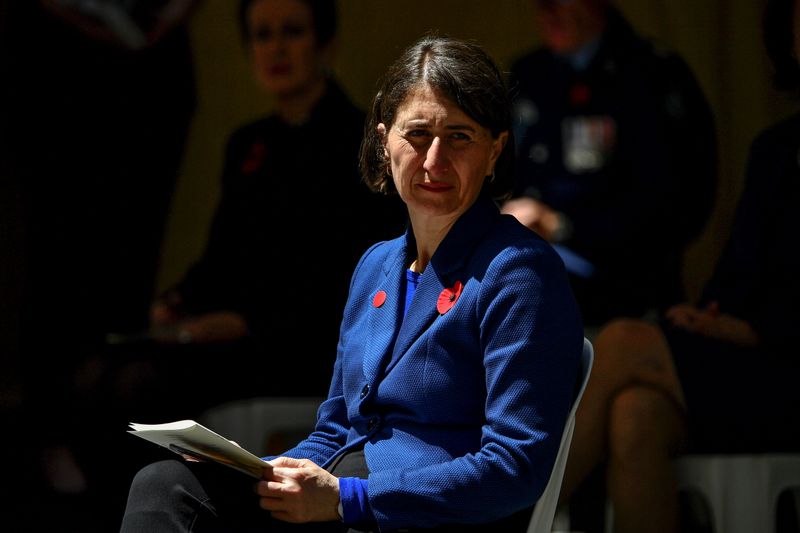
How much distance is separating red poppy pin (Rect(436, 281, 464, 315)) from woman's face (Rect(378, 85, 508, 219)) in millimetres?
165

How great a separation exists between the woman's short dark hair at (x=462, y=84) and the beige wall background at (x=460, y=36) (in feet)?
7.02

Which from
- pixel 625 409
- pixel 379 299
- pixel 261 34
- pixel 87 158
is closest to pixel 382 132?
pixel 379 299

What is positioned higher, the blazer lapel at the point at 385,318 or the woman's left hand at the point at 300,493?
the blazer lapel at the point at 385,318

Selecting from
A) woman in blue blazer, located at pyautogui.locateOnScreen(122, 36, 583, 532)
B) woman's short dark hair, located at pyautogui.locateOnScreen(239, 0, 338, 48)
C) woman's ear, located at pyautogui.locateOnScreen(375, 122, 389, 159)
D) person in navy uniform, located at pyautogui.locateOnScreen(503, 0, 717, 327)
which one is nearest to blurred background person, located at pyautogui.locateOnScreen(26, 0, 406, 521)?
woman's short dark hair, located at pyautogui.locateOnScreen(239, 0, 338, 48)

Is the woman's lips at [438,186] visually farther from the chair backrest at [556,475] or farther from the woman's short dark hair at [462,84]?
the chair backrest at [556,475]

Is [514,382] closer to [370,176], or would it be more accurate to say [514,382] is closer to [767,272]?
[370,176]

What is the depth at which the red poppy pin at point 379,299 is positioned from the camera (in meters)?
2.19

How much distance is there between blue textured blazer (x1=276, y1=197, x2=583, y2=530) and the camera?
1.86 m

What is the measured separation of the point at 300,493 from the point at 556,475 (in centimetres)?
45

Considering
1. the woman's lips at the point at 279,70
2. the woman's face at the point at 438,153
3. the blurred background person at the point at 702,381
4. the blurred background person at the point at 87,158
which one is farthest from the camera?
the blurred background person at the point at 87,158

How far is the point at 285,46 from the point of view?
15.8 ft

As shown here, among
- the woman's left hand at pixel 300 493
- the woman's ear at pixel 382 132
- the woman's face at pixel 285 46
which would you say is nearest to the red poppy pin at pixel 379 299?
the woman's ear at pixel 382 132

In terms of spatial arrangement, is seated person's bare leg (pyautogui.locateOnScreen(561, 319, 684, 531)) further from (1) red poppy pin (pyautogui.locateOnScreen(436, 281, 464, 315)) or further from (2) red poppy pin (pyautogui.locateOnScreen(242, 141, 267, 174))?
(2) red poppy pin (pyautogui.locateOnScreen(242, 141, 267, 174))

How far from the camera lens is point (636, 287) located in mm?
3900
